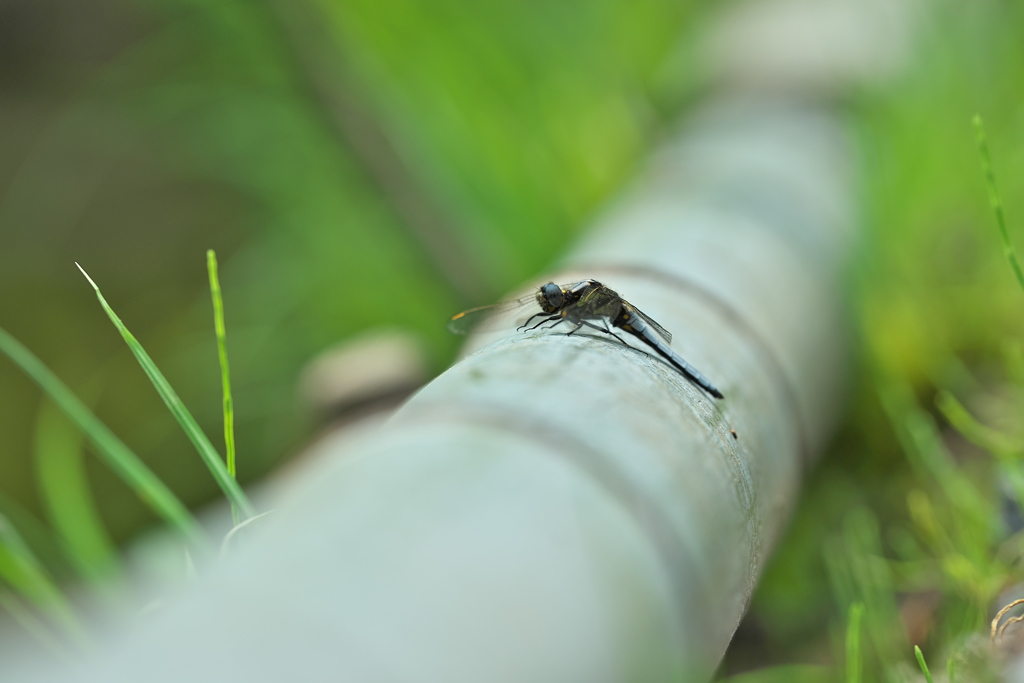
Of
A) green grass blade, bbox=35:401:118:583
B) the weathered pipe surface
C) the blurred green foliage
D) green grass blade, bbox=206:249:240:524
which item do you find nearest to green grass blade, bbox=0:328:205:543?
green grass blade, bbox=206:249:240:524

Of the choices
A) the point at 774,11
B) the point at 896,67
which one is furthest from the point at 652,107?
the point at 896,67

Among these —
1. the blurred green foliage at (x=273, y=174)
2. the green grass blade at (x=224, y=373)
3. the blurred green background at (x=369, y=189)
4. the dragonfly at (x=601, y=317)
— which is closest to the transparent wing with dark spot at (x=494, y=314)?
the dragonfly at (x=601, y=317)

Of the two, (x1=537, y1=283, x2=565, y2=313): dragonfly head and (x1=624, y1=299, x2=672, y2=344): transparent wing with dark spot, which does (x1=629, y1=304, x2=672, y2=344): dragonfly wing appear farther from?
(x1=537, y1=283, x2=565, y2=313): dragonfly head

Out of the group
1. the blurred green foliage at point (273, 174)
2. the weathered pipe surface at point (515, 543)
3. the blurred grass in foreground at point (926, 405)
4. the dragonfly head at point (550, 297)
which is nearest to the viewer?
the weathered pipe surface at point (515, 543)

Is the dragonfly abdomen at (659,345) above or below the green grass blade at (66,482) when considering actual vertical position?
below

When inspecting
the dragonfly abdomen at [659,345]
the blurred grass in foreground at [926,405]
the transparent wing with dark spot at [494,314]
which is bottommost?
the blurred grass in foreground at [926,405]

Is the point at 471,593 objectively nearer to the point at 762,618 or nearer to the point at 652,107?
the point at 762,618

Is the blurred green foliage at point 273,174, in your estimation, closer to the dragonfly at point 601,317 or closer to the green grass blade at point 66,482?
the green grass blade at point 66,482

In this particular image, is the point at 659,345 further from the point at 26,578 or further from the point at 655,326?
the point at 26,578
